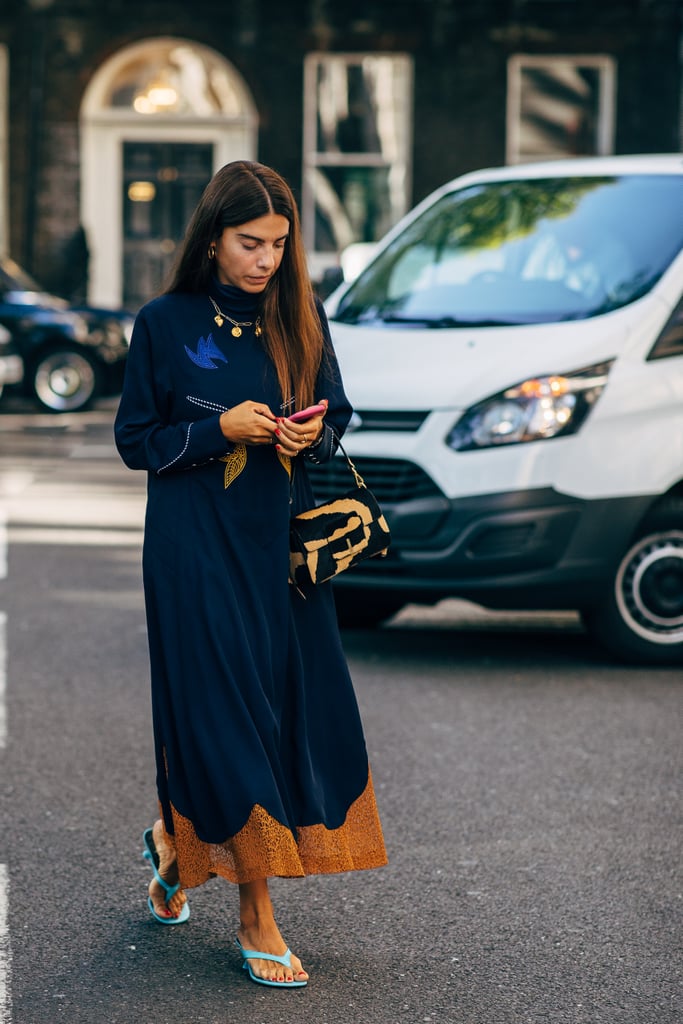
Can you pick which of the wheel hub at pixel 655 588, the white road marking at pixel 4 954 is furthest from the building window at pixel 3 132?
the white road marking at pixel 4 954

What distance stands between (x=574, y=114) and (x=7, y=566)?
1782 centimetres

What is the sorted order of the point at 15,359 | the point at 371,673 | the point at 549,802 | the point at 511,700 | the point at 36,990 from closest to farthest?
the point at 36,990, the point at 549,802, the point at 511,700, the point at 371,673, the point at 15,359

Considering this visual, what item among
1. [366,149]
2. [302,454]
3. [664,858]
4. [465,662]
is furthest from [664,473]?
[366,149]

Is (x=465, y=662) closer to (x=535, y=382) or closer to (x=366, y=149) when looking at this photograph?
(x=535, y=382)

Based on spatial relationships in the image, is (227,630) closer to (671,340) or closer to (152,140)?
(671,340)

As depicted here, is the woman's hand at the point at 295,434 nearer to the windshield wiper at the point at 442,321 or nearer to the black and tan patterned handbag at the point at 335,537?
the black and tan patterned handbag at the point at 335,537

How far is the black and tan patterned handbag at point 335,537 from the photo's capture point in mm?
3916

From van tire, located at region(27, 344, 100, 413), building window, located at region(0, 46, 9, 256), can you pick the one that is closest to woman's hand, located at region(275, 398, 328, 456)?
van tire, located at region(27, 344, 100, 413)

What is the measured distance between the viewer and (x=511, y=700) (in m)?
6.64

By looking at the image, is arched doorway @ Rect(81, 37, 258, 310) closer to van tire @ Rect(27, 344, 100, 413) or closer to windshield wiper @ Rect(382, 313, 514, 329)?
van tire @ Rect(27, 344, 100, 413)

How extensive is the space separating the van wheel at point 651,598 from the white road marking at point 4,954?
3210mm

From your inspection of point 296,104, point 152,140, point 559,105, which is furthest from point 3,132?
point 559,105

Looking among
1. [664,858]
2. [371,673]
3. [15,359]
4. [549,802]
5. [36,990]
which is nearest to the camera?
[36,990]

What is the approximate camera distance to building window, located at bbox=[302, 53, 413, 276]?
24969 mm
